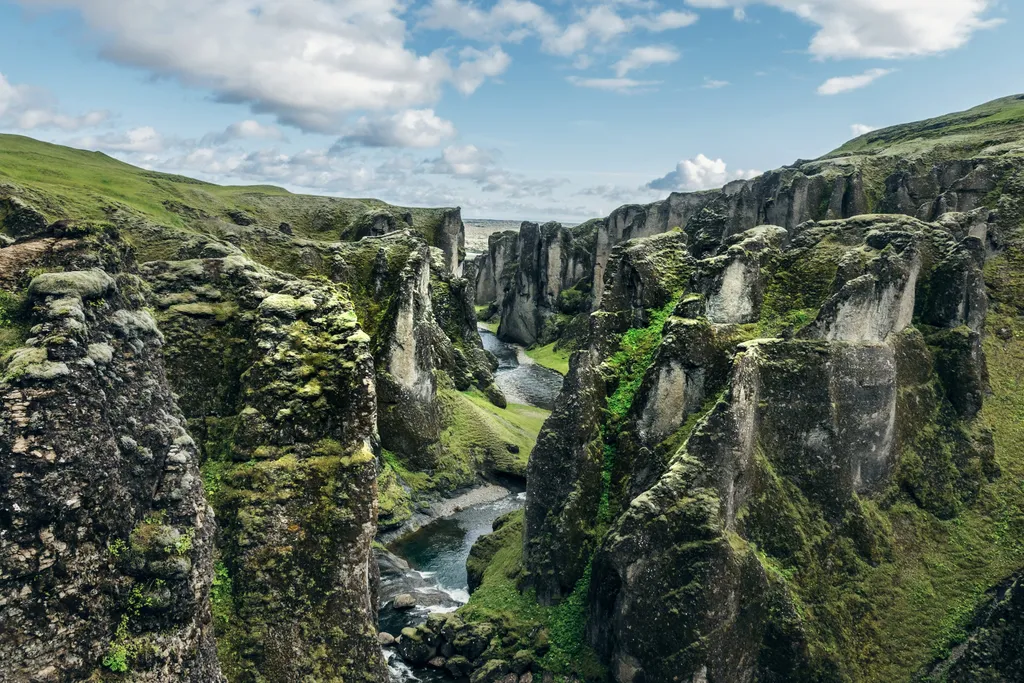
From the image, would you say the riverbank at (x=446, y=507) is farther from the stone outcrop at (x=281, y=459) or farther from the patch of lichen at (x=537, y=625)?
the stone outcrop at (x=281, y=459)

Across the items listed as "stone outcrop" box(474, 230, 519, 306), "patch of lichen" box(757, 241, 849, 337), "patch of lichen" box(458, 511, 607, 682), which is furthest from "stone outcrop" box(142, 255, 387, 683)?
"stone outcrop" box(474, 230, 519, 306)

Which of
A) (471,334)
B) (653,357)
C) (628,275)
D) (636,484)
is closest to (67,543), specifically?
(636,484)

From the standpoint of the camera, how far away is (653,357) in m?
33.1

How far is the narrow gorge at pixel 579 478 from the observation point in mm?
17516

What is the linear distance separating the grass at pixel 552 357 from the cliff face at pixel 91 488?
276 feet

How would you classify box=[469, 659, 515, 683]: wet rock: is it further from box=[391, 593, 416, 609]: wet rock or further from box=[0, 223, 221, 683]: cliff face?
box=[0, 223, 221, 683]: cliff face

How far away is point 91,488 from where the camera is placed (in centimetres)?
1684

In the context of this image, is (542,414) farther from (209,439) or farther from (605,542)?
(209,439)

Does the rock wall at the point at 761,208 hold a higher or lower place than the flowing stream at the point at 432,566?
higher

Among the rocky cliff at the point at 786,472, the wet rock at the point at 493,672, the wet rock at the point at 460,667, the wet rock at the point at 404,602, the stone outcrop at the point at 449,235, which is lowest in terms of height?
the wet rock at the point at 404,602

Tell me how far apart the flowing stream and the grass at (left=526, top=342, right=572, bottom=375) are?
4758cm

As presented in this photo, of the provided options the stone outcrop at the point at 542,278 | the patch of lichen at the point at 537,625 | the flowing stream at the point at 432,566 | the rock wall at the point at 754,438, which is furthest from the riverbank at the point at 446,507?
the stone outcrop at the point at 542,278

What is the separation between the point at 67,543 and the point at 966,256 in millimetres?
37180

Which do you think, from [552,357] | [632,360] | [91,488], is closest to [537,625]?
[632,360]
